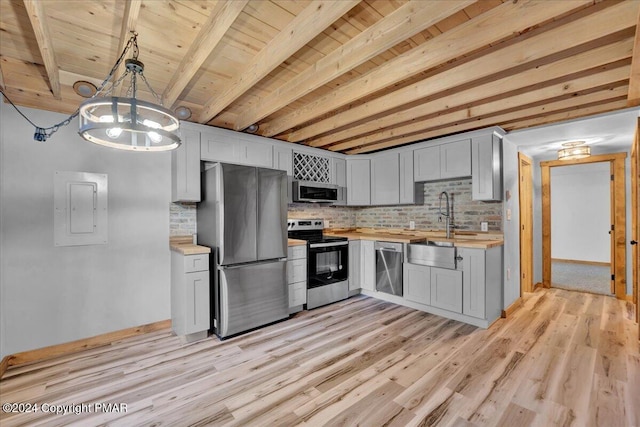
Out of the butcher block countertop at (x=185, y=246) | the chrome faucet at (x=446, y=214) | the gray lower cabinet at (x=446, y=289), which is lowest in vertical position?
the gray lower cabinet at (x=446, y=289)

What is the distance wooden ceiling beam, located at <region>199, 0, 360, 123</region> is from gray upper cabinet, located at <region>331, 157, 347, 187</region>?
246cm

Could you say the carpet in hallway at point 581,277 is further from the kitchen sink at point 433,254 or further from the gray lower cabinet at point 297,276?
the gray lower cabinet at point 297,276

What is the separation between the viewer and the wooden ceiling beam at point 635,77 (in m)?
1.70

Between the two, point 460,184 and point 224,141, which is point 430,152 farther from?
point 224,141

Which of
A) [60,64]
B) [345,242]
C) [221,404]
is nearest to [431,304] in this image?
[345,242]

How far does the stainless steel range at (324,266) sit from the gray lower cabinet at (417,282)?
870mm

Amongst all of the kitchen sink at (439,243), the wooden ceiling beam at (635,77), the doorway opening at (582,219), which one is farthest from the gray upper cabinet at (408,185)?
the doorway opening at (582,219)

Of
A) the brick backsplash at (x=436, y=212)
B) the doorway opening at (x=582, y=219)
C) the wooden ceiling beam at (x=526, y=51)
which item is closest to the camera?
the wooden ceiling beam at (x=526, y=51)

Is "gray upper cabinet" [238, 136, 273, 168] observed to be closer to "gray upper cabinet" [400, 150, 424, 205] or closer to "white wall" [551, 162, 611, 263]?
"gray upper cabinet" [400, 150, 424, 205]

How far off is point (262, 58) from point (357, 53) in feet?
2.33

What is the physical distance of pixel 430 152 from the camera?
4.09 metres

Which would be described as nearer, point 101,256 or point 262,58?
point 262,58

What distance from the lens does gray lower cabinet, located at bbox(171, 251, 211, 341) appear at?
2.90m

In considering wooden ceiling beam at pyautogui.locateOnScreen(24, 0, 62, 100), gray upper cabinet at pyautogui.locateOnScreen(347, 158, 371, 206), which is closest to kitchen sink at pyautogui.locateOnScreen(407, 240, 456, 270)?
gray upper cabinet at pyautogui.locateOnScreen(347, 158, 371, 206)
